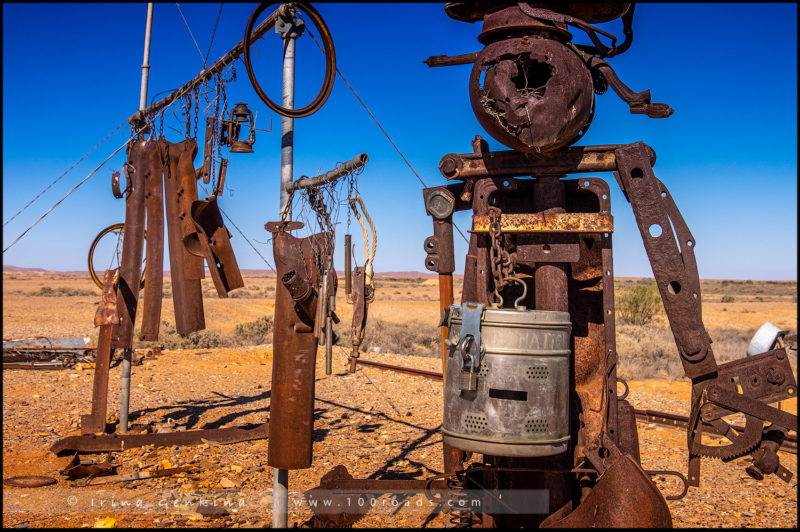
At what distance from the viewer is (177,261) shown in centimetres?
656

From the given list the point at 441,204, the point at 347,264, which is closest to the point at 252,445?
the point at 347,264

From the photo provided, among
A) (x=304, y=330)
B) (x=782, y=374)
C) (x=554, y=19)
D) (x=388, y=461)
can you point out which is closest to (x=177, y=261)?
(x=304, y=330)

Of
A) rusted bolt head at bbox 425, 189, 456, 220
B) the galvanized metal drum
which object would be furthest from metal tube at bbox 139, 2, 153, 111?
the galvanized metal drum

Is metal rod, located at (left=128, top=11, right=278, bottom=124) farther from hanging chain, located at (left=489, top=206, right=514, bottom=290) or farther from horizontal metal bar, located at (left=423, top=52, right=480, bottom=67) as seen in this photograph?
hanging chain, located at (left=489, top=206, right=514, bottom=290)

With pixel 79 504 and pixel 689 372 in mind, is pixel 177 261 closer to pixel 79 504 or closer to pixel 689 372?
pixel 79 504

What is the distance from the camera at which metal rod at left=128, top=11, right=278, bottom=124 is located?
6027 mm

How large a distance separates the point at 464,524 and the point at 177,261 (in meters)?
3.96

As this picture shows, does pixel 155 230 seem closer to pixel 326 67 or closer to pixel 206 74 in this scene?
pixel 206 74

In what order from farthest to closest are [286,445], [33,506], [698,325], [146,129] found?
[146,129], [33,506], [286,445], [698,325]

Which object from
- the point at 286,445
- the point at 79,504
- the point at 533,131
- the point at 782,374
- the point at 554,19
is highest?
the point at 554,19

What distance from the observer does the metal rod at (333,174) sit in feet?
17.1

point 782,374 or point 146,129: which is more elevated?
point 146,129

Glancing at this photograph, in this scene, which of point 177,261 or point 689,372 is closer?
point 689,372

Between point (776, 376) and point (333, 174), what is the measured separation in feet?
12.1
